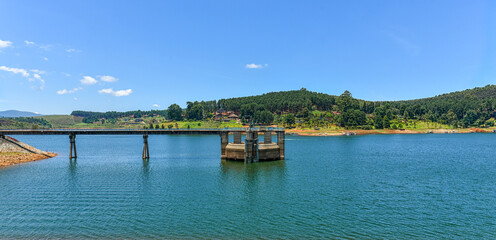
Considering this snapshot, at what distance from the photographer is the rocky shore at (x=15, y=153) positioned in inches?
3337

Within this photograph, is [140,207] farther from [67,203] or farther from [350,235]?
[350,235]

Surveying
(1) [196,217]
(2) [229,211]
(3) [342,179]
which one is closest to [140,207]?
(1) [196,217]

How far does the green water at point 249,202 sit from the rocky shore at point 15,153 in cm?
1406

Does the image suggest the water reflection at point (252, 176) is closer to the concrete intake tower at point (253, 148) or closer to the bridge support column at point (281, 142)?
the concrete intake tower at point (253, 148)

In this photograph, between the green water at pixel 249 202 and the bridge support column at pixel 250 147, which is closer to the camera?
the green water at pixel 249 202

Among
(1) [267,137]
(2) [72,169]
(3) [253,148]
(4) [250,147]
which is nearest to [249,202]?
(4) [250,147]

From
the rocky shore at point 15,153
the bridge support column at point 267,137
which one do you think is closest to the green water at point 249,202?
the bridge support column at point 267,137

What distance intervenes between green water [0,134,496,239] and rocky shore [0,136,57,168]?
1406 cm

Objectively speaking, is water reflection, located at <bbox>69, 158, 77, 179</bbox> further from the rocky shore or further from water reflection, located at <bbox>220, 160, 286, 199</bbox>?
water reflection, located at <bbox>220, 160, 286, 199</bbox>

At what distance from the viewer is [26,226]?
35.7 m

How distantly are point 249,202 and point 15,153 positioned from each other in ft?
283

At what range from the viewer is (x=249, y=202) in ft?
152

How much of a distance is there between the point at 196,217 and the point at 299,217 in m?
13.9

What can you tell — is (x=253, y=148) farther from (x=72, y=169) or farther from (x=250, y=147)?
(x=72, y=169)
